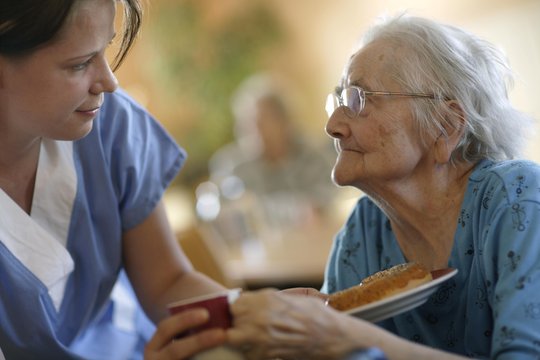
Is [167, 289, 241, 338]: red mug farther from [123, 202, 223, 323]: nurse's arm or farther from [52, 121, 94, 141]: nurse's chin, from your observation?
[123, 202, 223, 323]: nurse's arm

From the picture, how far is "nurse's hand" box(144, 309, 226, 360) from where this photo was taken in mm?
999

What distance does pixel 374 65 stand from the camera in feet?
4.72

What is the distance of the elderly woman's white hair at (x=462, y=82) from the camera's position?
1.40m

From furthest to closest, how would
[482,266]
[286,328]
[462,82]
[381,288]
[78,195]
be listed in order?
[78,195] → [462,82] → [482,266] → [381,288] → [286,328]

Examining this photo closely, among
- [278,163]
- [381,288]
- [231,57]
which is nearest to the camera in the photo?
[381,288]

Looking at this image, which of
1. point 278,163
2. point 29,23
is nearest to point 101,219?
point 29,23

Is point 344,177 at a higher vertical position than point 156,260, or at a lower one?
higher

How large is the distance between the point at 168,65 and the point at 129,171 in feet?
17.7

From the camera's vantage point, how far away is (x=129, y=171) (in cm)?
167

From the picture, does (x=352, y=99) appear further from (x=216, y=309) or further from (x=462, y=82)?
(x=216, y=309)

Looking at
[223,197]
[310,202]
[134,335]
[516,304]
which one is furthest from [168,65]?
[516,304]

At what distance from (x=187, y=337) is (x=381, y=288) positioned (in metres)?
0.32

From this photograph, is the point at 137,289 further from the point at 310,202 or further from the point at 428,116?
the point at 310,202

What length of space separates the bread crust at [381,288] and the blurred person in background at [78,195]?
508mm
